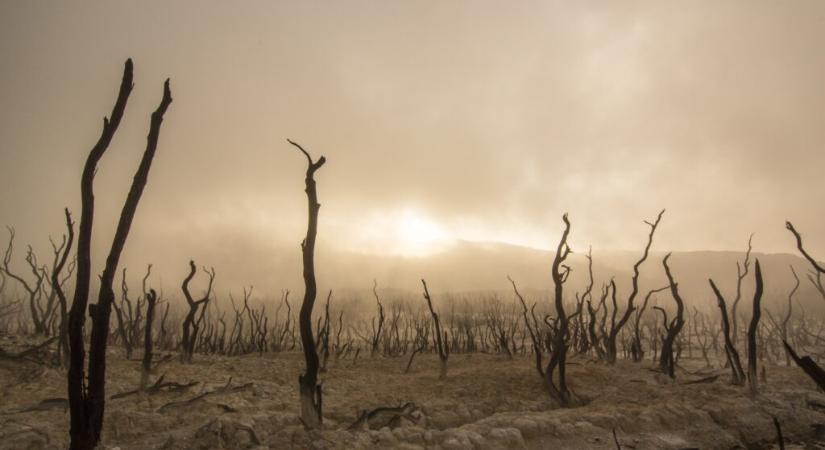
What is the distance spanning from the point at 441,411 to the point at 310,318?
3.09 metres

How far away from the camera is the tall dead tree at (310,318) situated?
17.9 ft

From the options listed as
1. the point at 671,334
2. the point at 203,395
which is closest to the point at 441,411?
the point at 203,395

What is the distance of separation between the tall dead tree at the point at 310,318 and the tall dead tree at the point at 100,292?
1.96m

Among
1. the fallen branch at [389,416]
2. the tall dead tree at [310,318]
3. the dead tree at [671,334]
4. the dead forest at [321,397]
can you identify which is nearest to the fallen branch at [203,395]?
→ the dead forest at [321,397]

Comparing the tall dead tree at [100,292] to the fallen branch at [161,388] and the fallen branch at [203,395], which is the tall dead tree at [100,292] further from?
the fallen branch at [161,388]

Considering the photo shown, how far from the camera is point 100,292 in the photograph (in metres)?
4.43

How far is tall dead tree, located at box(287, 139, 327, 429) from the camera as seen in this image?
5.45 meters

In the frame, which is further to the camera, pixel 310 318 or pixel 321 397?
pixel 321 397

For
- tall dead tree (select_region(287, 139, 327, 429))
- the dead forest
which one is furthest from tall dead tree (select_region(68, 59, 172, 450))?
tall dead tree (select_region(287, 139, 327, 429))

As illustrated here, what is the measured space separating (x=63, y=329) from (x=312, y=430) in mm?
6310

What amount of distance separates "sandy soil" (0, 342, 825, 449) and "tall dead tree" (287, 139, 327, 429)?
316 mm

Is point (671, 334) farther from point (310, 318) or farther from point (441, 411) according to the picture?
point (310, 318)

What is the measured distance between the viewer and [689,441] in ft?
20.0

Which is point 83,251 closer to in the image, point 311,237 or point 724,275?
point 311,237
